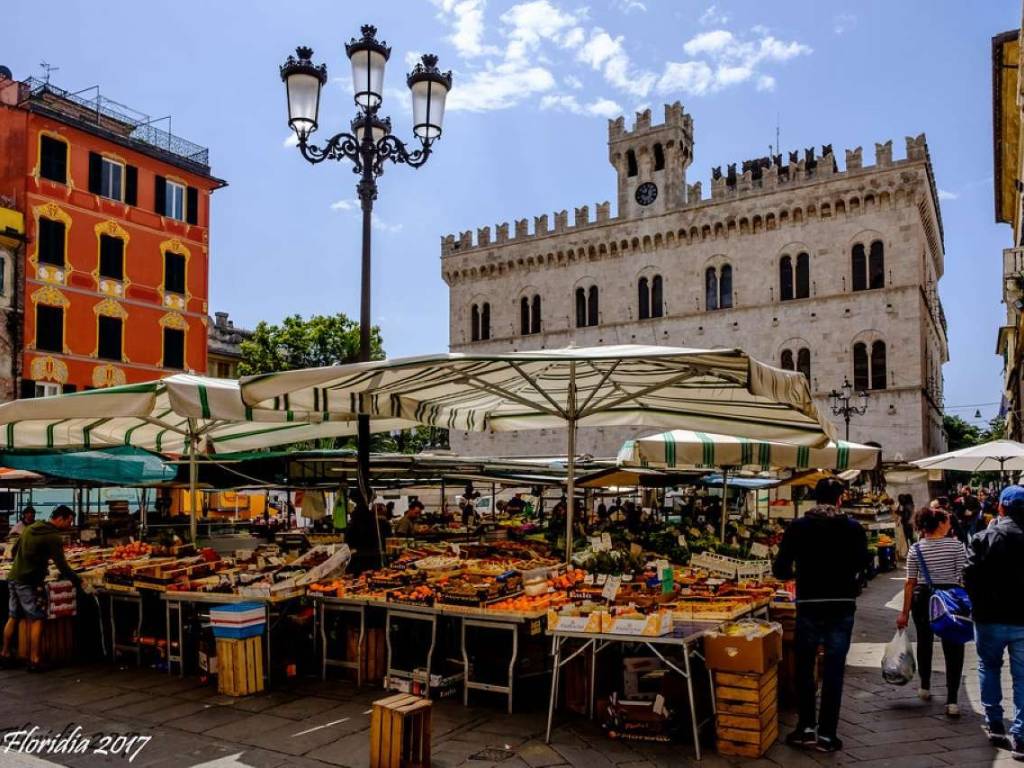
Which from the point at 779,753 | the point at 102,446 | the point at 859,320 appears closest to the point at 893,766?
the point at 779,753

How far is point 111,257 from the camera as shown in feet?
80.0

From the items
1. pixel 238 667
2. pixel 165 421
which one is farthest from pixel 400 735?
pixel 165 421

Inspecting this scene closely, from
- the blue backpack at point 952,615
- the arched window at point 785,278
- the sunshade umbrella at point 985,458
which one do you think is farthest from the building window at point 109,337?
the arched window at point 785,278

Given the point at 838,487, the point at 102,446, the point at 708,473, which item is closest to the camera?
the point at 838,487

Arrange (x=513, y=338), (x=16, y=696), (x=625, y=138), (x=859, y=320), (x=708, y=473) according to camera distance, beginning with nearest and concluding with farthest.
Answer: (x=16, y=696)
(x=708, y=473)
(x=859, y=320)
(x=625, y=138)
(x=513, y=338)

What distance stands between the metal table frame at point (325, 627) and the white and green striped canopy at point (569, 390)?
151 cm

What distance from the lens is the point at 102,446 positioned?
32.9 feet

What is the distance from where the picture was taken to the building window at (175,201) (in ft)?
86.3

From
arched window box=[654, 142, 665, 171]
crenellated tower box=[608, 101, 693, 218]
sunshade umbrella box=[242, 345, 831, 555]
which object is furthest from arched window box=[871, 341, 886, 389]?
sunshade umbrella box=[242, 345, 831, 555]

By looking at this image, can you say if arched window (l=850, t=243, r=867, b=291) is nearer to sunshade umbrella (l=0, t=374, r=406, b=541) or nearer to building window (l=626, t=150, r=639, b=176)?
building window (l=626, t=150, r=639, b=176)

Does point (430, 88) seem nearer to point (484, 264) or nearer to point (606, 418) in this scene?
point (606, 418)

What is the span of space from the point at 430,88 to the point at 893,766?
7.16 m

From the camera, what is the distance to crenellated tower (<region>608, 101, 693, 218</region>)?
36.2m

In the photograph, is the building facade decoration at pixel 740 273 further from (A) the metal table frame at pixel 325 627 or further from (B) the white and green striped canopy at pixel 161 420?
(A) the metal table frame at pixel 325 627
